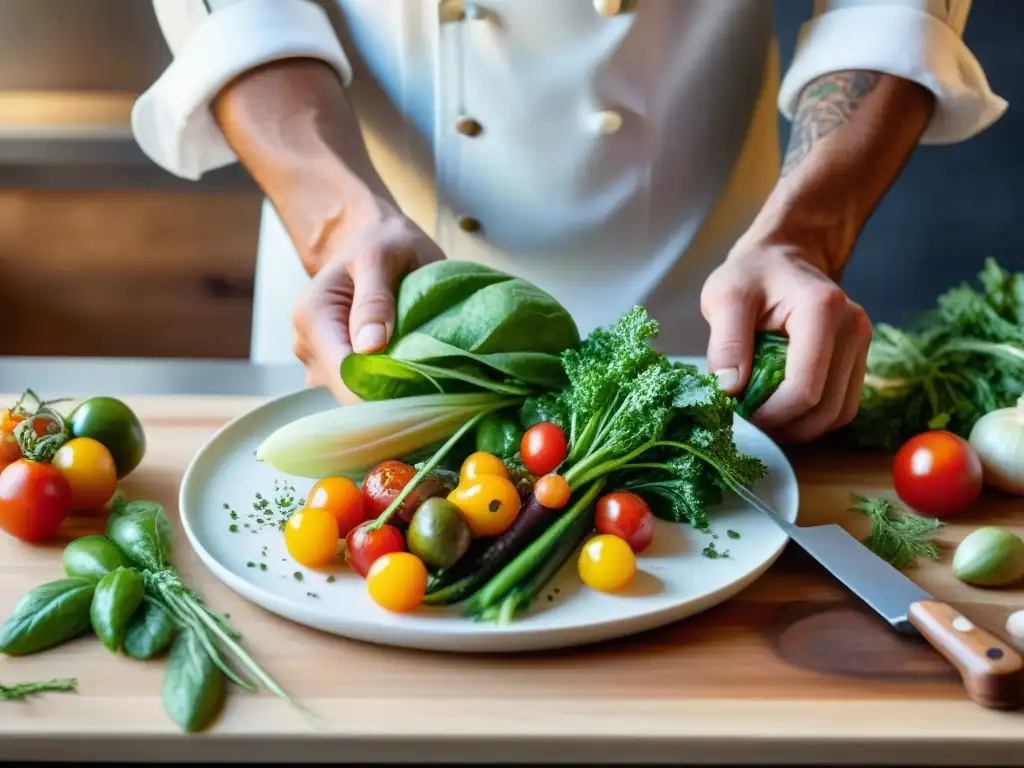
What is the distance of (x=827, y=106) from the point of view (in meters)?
1.46

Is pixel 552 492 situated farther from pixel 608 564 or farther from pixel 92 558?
pixel 92 558

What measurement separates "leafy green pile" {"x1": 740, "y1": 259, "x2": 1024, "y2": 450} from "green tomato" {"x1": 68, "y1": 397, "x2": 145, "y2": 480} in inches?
28.3

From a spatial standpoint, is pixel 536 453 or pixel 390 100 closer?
pixel 536 453

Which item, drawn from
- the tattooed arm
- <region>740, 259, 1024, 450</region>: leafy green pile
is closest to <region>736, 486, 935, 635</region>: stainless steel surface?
<region>740, 259, 1024, 450</region>: leafy green pile

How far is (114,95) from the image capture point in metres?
2.71

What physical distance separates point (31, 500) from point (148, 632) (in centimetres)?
26

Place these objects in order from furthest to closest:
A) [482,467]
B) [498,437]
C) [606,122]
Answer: [606,122] < [498,437] < [482,467]

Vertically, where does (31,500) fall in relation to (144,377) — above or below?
above

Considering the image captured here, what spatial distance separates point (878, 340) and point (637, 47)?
549 mm

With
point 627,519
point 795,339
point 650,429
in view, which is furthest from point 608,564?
point 795,339

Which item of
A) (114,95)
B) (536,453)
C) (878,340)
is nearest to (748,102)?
(878,340)

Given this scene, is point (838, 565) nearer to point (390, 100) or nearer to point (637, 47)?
point (637, 47)

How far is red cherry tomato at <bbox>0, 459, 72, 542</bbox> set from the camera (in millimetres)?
1009

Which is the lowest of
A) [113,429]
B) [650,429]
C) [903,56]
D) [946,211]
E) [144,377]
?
[946,211]
